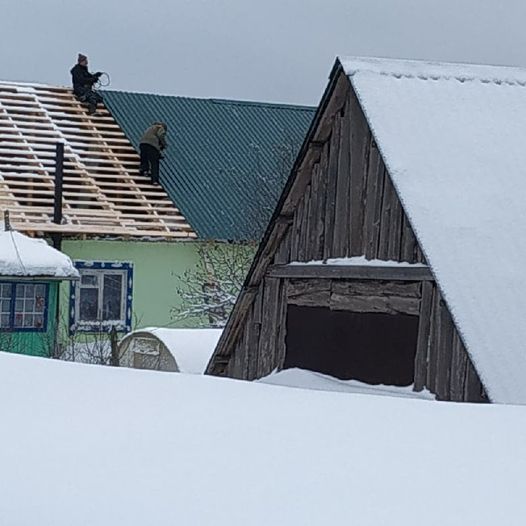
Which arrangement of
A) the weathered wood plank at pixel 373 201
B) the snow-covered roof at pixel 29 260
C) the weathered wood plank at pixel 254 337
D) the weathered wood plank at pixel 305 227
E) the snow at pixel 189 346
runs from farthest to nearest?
the snow-covered roof at pixel 29 260 < the snow at pixel 189 346 < the weathered wood plank at pixel 254 337 < the weathered wood plank at pixel 305 227 < the weathered wood plank at pixel 373 201

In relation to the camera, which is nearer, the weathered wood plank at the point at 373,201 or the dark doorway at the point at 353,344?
the dark doorway at the point at 353,344

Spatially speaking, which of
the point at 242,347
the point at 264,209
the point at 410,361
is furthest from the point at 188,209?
the point at 410,361

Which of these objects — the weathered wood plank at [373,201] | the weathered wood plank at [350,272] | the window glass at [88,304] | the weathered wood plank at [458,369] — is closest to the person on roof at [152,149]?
the window glass at [88,304]

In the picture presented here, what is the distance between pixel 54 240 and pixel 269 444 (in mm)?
20807

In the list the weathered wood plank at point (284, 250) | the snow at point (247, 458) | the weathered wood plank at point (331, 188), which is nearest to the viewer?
the snow at point (247, 458)

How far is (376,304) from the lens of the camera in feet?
40.9

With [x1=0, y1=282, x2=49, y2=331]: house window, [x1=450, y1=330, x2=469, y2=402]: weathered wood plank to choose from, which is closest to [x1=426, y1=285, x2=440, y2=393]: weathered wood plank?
[x1=450, y1=330, x2=469, y2=402]: weathered wood plank

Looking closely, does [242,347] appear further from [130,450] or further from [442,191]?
[130,450]

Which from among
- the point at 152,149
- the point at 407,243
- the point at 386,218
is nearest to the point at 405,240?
the point at 407,243

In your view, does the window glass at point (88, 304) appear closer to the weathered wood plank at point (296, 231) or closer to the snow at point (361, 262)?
the weathered wood plank at point (296, 231)

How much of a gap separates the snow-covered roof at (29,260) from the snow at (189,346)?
3364 millimetres

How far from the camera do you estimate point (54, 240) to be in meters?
24.1

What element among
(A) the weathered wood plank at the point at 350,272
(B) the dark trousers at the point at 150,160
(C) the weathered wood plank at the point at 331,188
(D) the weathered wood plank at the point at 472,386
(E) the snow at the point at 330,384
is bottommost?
(E) the snow at the point at 330,384

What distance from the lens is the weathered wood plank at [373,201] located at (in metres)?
12.5
